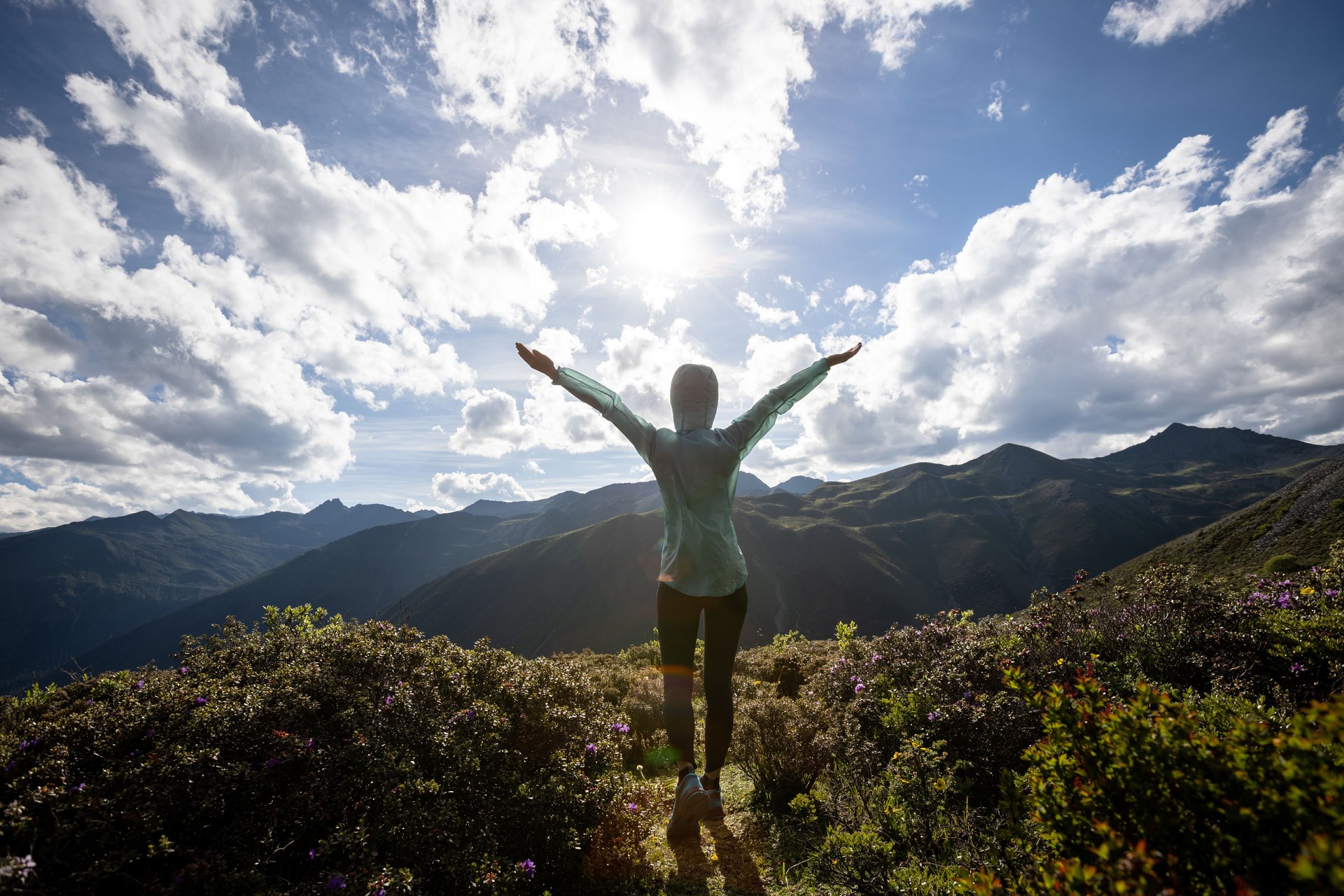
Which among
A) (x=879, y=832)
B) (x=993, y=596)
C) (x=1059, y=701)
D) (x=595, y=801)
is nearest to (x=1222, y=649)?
(x=879, y=832)

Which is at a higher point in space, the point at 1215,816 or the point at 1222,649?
the point at 1215,816

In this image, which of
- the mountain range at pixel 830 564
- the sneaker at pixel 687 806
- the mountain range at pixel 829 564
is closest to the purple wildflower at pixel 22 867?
the sneaker at pixel 687 806

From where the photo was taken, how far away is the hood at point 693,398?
14.1 ft

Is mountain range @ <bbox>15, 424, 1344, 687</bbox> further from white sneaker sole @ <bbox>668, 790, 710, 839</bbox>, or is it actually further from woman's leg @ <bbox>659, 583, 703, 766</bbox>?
woman's leg @ <bbox>659, 583, 703, 766</bbox>

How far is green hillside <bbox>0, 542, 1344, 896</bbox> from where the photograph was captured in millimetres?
1608

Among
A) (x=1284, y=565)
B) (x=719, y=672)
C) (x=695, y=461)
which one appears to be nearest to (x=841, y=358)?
(x=695, y=461)

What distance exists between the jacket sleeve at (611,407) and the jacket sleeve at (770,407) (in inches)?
26.6

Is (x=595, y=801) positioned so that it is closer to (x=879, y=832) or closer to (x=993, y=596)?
(x=879, y=832)

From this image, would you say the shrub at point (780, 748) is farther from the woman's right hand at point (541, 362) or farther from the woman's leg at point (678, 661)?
the woman's right hand at point (541, 362)

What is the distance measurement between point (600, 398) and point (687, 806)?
10.2 feet

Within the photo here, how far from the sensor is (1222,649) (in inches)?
178

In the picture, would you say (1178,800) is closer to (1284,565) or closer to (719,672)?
(719,672)

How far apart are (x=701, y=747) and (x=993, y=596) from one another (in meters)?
155

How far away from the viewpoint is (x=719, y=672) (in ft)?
13.2
